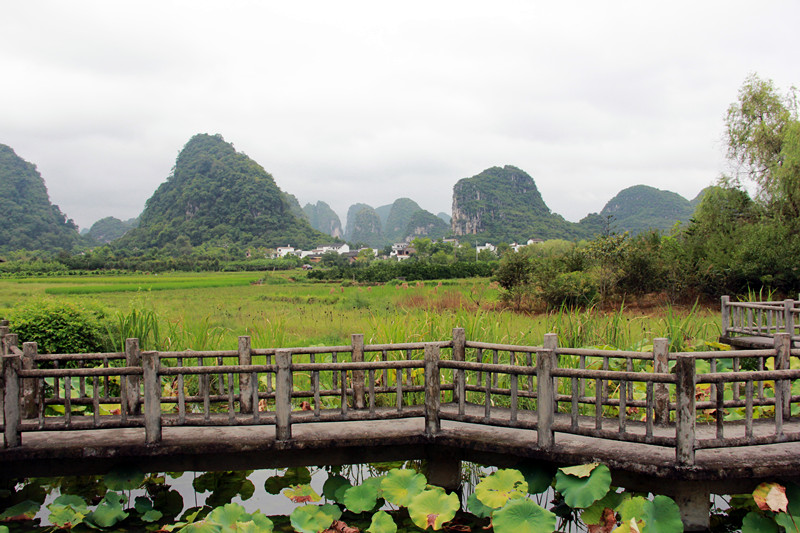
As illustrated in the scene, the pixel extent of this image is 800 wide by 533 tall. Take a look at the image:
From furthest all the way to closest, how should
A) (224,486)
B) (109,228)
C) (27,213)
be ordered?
1. (109,228)
2. (27,213)
3. (224,486)

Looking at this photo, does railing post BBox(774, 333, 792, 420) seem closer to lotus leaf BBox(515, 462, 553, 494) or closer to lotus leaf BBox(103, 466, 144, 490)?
lotus leaf BBox(515, 462, 553, 494)

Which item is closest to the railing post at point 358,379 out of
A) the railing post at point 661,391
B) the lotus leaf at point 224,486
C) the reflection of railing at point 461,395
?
the reflection of railing at point 461,395

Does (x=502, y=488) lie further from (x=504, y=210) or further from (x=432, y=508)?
(x=504, y=210)

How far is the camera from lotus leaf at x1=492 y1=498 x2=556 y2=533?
3.49m

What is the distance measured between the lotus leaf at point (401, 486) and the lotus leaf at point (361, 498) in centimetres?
10

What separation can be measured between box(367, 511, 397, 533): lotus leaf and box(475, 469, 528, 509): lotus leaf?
0.70 meters

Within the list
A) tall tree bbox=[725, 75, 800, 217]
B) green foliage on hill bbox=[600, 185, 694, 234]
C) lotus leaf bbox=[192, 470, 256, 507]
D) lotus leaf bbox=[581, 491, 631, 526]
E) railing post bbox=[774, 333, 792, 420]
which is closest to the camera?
lotus leaf bbox=[581, 491, 631, 526]

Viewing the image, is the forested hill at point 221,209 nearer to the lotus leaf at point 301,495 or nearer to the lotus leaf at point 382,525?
the lotus leaf at point 301,495

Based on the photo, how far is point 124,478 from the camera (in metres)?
4.32

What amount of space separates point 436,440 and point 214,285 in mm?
26662

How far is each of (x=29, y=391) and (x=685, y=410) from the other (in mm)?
5916

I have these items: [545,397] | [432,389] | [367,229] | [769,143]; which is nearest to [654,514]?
[545,397]

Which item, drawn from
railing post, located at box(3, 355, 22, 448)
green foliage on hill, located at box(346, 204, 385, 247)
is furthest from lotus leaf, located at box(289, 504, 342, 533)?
green foliage on hill, located at box(346, 204, 385, 247)

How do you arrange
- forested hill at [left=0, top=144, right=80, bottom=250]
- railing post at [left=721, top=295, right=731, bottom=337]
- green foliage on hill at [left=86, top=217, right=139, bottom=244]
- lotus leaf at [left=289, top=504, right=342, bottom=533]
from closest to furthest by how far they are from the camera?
lotus leaf at [left=289, top=504, right=342, bottom=533] < railing post at [left=721, top=295, right=731, bottom=337] < forested hill at [left=0, top=144, right=80, bottom=250] < green foliage on hill at [left=86, top=217, right=139, bottom=244]
